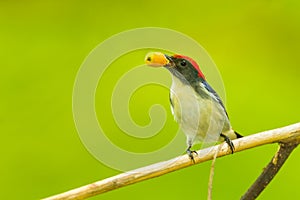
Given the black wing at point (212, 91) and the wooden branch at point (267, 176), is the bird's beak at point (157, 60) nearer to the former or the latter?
the black wing at point (212, 91)

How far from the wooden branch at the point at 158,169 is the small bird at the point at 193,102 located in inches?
9.8

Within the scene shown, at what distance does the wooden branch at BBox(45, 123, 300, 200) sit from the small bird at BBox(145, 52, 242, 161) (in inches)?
9.8

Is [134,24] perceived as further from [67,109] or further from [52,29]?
[67,109]

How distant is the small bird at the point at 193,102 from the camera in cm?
115

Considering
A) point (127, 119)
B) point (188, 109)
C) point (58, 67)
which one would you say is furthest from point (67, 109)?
point (188, 109)

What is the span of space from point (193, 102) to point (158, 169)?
337mm

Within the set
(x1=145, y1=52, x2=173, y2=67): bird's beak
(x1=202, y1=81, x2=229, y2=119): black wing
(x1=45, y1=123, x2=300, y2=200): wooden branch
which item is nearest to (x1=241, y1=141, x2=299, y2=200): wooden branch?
(x1=45, y1=123, x2=300, y2=200): wooden branch

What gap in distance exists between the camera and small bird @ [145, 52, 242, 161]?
1147 mm

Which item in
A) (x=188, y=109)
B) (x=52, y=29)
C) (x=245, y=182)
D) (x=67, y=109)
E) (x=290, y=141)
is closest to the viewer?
(x=290, y=141)

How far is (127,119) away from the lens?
122 centimetres

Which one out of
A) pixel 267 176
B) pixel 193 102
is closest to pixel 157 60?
pixel 193 102

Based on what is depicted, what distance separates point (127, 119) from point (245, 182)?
0.47m

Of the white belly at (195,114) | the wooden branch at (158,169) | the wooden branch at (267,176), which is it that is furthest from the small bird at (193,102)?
the wooden branch at (267,176)

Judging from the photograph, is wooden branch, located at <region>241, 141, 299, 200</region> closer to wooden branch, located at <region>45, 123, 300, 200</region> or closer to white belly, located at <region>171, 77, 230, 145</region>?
wooden branch, located at <region>45, 123, 300, 200</region>
